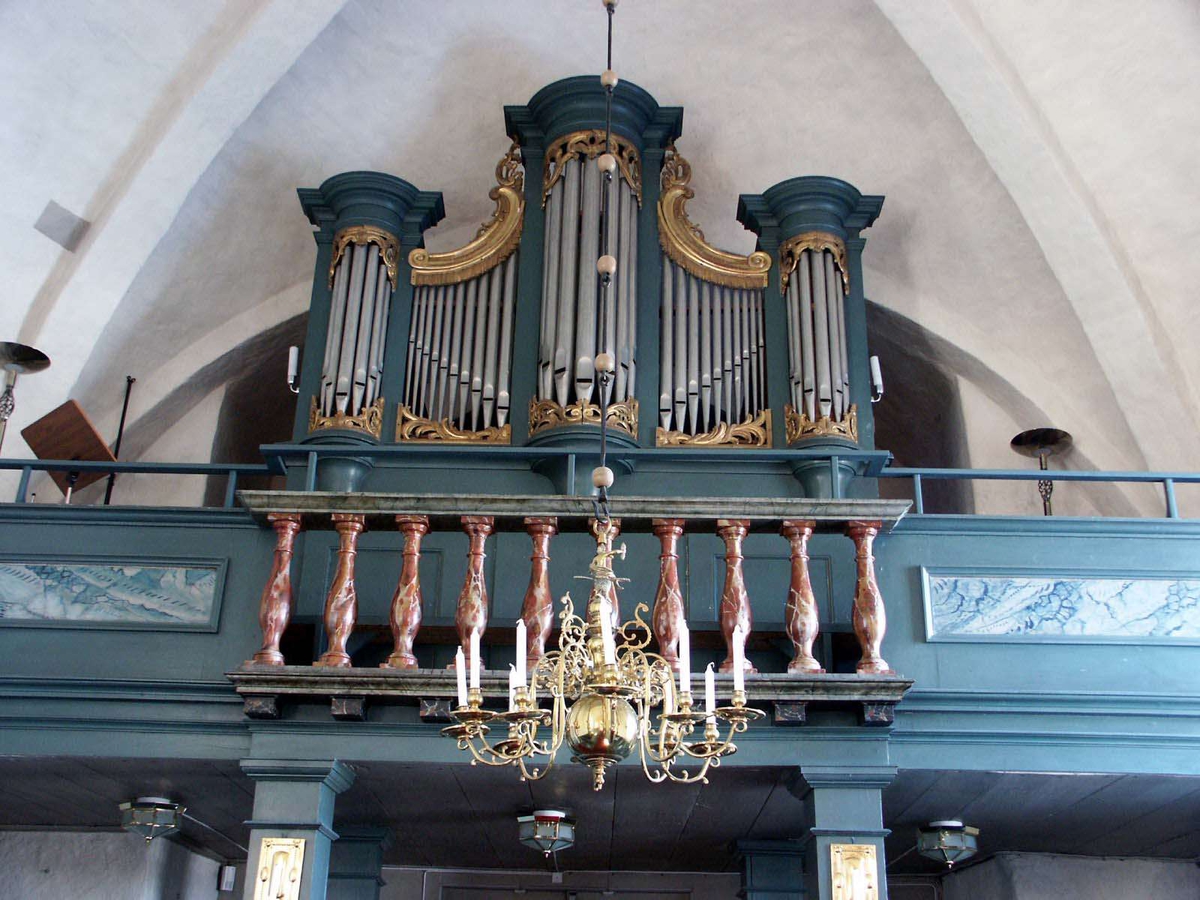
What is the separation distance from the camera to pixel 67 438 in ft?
32.2

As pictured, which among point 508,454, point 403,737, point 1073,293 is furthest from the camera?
point 1073,293

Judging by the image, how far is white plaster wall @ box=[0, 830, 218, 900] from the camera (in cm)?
1048

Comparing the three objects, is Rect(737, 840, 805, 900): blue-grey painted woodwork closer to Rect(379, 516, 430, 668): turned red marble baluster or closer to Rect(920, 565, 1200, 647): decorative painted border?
Rect(920, 565, 1200, 647): decorative painted border

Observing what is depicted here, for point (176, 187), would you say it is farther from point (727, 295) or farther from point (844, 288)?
point (844, 288)

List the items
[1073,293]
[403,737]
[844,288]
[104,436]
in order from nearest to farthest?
1. [403,737]
2. [844,288]
3. [1073,293]
4. [104,436]

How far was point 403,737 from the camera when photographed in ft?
24.9

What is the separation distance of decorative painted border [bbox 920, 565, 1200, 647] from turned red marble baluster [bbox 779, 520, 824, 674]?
2.62 ft

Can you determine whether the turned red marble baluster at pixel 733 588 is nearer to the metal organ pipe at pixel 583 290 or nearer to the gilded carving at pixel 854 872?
the gilded carving at pixel 854 872

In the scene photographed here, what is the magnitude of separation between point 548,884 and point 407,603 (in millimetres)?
4663

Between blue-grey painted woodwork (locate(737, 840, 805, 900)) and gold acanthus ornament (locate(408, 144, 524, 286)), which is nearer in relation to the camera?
blue-grey painted woodwork (locate(737, 840, 805, 900))

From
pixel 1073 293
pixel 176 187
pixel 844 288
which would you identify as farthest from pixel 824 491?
pixel 176 187

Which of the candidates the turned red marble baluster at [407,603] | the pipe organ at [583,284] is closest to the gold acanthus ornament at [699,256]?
the pipe organ at [583,284]

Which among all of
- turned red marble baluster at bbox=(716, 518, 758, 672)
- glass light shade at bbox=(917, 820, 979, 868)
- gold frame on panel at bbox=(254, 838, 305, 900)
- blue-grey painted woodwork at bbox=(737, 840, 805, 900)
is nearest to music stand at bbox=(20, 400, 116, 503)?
gold frame on panel at bbox=(254, 838, 305, 900)

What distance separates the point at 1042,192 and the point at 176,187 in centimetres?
643
